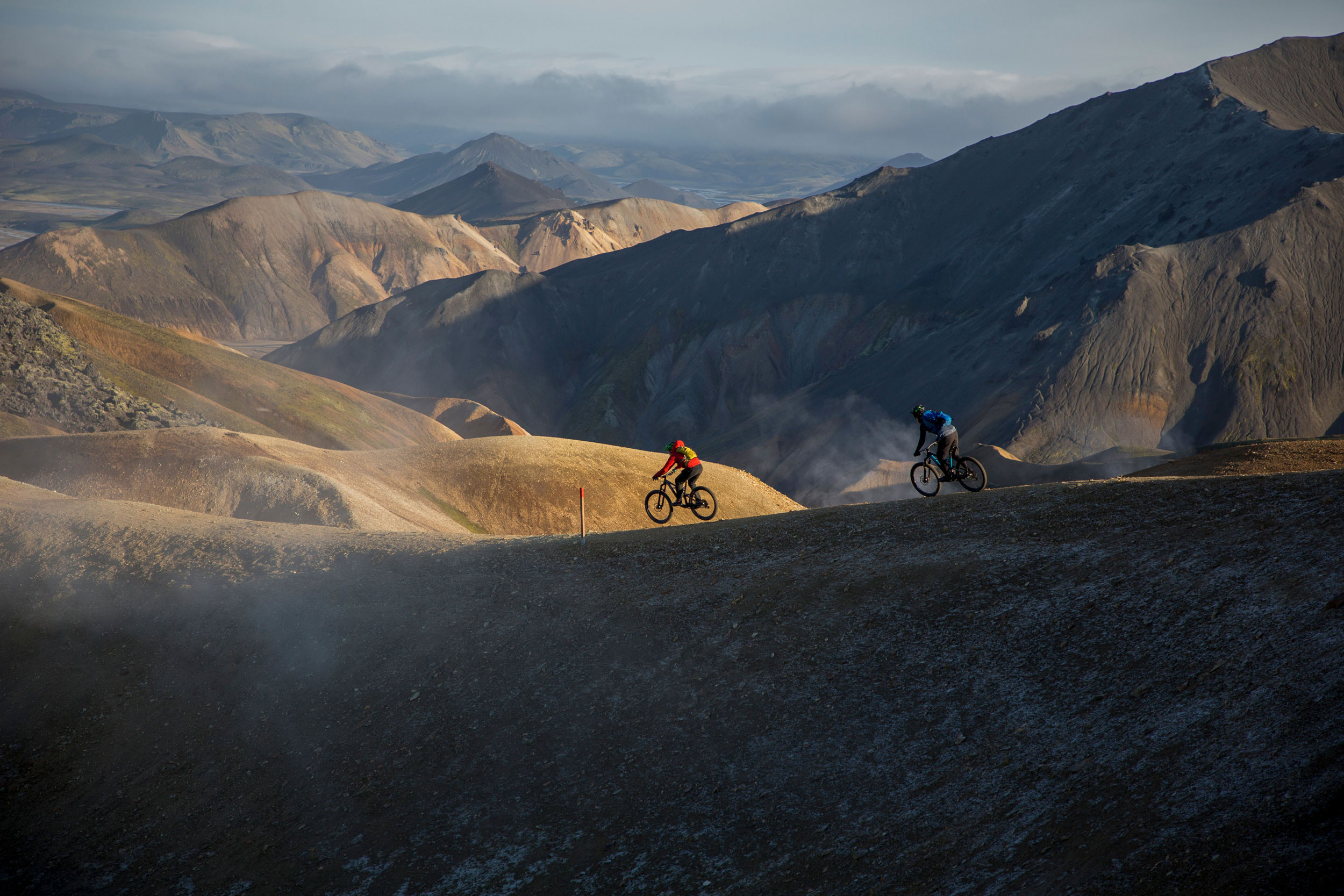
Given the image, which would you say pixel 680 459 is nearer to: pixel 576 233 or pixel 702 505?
pixel 702 505

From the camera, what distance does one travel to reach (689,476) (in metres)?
21.1

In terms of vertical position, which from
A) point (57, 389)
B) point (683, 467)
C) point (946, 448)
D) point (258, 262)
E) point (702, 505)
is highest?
point (258, 262)

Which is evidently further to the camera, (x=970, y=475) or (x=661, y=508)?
(x=661, y=508)

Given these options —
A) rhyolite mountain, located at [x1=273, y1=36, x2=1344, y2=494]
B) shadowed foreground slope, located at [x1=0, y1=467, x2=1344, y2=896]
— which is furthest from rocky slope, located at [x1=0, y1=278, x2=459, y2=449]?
shadowed foreground slope, located at [x1=0, y1=467, x2=1344, y2=896]

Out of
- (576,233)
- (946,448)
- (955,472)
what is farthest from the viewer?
(576,233)

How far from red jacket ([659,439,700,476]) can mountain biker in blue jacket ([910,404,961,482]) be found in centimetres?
544

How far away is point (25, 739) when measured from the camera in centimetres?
1509

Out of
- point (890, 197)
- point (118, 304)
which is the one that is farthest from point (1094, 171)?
point (118, 304)

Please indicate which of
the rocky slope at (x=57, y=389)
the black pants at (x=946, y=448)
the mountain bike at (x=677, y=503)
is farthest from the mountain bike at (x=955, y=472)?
the rocky slope at (x=57, y=389)

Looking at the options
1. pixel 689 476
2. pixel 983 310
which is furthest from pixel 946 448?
pixel 983 310

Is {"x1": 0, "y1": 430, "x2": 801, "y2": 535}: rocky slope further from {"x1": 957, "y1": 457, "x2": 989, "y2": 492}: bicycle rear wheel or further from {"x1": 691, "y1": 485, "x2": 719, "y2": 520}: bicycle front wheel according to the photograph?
{"x1": 957, "y1": 457, "x2": 989, "y2": 492}: bicycle rear wheel

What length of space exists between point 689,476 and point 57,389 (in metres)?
41.4

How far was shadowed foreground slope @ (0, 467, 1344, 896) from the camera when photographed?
27.7 feet

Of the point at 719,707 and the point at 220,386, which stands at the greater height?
the point at 220,386
